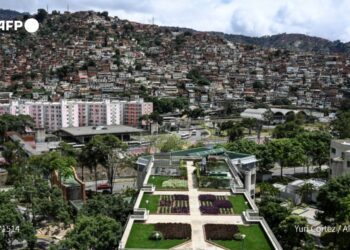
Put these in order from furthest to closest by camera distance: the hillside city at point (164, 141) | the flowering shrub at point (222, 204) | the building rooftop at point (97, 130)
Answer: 1. the building rooftop at point (97, 130)
2. the flowering shrub at point (222, 204)
3. the hillside city at point (164, 141)

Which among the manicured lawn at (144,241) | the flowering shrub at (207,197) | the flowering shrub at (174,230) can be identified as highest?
the flowering shrub at (207,197)

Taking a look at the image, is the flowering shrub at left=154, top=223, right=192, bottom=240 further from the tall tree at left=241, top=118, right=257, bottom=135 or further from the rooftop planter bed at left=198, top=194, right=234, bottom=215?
the tall tree at left=241, top=118, right=257, bottom=135

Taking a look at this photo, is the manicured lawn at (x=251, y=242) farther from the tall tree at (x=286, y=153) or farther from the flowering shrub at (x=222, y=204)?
the tall tree at (x=286, y=153)

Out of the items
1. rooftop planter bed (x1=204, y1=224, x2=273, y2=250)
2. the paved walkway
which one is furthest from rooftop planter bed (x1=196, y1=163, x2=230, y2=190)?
rooftop planter bed (x1=204, y1=224, x2=273, y2=250)

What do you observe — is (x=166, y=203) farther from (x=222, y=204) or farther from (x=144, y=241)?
(x=144, y=241)

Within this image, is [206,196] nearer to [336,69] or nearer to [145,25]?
[336,69]

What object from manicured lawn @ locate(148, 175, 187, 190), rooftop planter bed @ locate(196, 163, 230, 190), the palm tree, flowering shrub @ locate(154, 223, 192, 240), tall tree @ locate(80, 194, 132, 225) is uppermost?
rooftop planter bed @ locate(196, 163, 230, 190)

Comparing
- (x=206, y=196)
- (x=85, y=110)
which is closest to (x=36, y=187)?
(x=206, y=196)

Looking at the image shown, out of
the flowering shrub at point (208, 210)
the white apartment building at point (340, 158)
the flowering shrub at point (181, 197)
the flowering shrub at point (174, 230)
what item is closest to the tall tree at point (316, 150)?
the white apartment building at point (340, 158)

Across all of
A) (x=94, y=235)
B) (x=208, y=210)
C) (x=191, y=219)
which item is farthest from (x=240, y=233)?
(x=94, y=235)

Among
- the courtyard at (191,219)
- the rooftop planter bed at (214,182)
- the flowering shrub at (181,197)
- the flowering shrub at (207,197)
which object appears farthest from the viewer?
the rooftop planter bed at (214,182)
